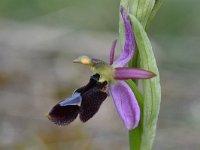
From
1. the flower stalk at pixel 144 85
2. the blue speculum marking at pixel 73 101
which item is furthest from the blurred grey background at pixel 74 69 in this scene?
the blue speculum marking at pixel 73 101

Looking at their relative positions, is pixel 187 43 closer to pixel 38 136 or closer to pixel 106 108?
pixel 106 108

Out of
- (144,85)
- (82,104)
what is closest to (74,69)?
(144,85)

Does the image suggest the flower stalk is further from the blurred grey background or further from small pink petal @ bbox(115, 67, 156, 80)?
the blurred grey background

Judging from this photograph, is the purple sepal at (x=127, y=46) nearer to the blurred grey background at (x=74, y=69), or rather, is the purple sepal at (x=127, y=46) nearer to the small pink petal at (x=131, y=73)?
the small pink petal at (x=131, y=73)

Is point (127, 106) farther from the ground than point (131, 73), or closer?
closer

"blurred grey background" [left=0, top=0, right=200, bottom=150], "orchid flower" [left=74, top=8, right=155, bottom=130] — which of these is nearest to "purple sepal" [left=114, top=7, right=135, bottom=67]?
"orchid flower" [left=74, top=8, right=155, bottom=130]

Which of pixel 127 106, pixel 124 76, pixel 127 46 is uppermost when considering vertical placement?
pixel 127 46

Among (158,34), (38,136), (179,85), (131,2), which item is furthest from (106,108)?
(131,2)

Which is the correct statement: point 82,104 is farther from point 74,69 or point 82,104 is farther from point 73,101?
point 74,69
